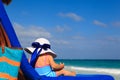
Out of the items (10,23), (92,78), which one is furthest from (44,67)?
(10,23)

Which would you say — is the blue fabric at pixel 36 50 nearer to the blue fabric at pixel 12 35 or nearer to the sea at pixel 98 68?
the blue fabric at pixel 12 35

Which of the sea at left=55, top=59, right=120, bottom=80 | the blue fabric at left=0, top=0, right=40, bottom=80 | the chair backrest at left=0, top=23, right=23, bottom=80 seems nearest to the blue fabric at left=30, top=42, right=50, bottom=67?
the blue fabric at left=0, top=0, right=40, bottom=80

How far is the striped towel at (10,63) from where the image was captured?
392 centimetres

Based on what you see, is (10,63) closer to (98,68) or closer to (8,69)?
(8,69)

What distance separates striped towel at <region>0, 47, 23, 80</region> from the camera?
12.9 feet

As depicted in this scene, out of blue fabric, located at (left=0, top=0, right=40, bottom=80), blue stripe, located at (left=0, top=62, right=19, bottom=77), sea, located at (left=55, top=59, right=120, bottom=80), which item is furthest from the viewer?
sea, located at (left=55, top=59, right=120, bottom=80)

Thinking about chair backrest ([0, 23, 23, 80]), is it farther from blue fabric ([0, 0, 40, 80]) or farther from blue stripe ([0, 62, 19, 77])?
blue fabric ([0, 0, 40, 80])

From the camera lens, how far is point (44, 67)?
5367 mm

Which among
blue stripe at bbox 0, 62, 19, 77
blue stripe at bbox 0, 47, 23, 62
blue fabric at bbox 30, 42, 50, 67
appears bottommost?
blue stripe at bbox 0, 62, 19, 77

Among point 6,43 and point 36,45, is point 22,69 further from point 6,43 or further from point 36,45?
point 36,45

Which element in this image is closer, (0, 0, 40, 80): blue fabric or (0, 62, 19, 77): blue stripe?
(0, 62, 19, 77): blue stripe

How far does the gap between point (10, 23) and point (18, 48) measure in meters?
0.38

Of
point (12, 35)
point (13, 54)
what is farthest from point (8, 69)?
point (12, 35)

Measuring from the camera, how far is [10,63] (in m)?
3.96
